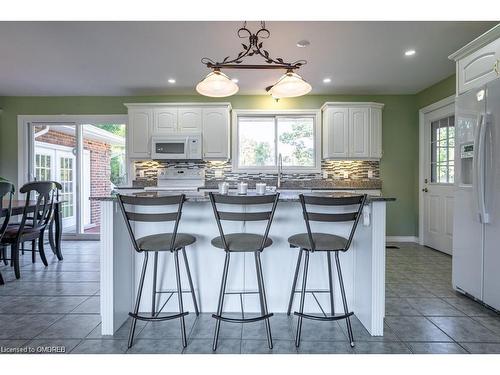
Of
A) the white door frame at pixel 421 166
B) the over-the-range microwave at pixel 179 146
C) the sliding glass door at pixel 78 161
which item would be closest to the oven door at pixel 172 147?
the over-the-range microwave at pixel 179 146

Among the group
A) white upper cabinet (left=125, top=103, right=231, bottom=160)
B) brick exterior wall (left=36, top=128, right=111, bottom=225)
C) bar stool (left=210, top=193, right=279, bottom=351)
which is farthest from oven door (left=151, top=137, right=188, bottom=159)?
bar stool (left=210, top=193, right=279, bottom=351)

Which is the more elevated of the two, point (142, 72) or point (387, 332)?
point (142, 72)

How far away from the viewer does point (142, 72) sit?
395 cm

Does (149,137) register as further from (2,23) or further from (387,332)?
(387,332)

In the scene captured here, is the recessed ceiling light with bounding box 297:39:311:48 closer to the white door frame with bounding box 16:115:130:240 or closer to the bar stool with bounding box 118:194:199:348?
the bar stool with bounding box 118:194:199:348

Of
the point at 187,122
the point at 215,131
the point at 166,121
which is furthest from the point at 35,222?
the point at 215,131

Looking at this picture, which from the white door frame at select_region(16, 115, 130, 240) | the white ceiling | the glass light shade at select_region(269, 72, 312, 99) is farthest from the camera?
the white door frame at select_region(16, 115, 130, 240)

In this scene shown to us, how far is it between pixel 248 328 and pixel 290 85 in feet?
6.26

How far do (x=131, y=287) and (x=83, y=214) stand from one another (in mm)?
3643

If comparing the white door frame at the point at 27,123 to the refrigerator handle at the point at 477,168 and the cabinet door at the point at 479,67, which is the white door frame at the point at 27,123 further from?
the refrigerator handle at the point at 477,168

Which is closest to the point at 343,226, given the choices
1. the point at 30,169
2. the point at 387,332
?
the point at 387,332

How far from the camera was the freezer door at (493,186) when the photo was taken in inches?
86.0

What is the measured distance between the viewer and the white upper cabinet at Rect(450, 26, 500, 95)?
→ 2.25 meters

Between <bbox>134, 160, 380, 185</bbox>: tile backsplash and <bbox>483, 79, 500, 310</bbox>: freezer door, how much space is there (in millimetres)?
2662
